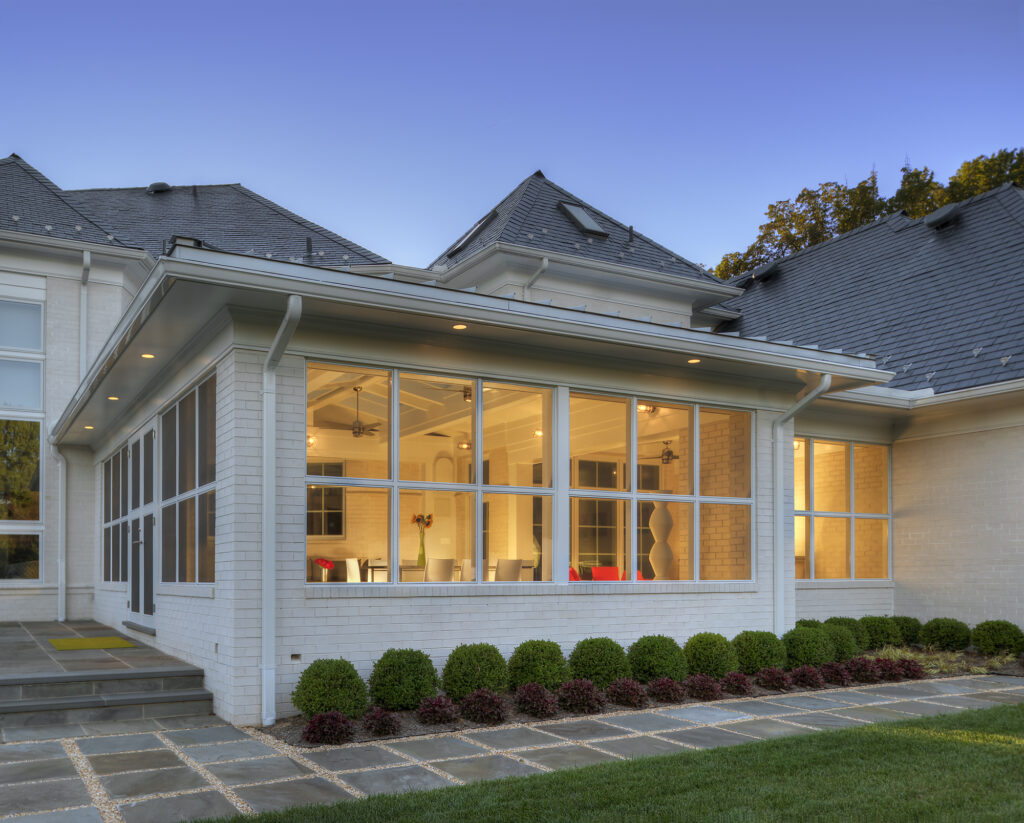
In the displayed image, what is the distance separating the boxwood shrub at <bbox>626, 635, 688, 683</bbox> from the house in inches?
21.5

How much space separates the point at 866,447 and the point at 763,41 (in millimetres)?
7383

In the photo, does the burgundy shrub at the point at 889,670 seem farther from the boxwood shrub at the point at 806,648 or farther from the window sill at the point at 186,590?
the window sill at the point at 186,590

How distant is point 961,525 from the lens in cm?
1080

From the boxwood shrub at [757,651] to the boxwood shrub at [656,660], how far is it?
2.46ft

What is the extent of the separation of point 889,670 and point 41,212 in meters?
13.5

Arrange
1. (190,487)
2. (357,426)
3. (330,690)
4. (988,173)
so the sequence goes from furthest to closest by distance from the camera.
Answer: (988,173), (190,487), (357,426), (330,690)

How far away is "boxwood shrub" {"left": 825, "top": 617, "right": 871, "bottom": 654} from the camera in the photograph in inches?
397

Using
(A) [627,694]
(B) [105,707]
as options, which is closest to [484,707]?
(A) [627,694]

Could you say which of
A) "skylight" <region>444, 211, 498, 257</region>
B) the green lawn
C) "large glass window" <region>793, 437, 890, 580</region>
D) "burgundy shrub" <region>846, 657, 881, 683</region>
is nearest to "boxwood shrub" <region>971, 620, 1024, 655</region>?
"large glass window" <region>793, 437, 890, 580</region>

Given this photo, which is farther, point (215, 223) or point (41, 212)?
point (215, 223)

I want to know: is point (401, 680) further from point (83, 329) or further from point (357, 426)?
point (83, 329)

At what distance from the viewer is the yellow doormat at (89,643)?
9102 millimetres

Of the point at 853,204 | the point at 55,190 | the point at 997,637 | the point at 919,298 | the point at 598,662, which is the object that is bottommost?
the point at 997,637

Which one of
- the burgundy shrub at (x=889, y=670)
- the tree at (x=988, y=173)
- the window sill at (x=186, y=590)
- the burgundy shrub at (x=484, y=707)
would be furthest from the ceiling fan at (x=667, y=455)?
the tree at (x=988, y=173)
